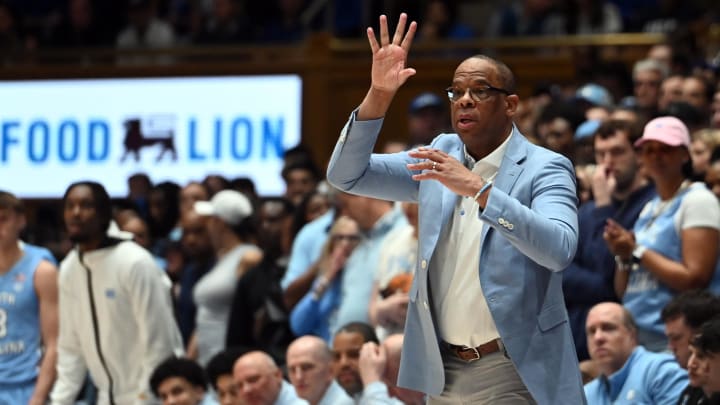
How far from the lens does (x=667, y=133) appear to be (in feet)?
21.7

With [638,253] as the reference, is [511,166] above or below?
above

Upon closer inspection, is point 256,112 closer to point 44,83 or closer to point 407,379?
point 44,83

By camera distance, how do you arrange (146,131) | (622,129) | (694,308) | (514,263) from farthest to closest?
(146,131), (622,129), (694,308), (514,263)

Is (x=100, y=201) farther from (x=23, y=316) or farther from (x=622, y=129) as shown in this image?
(x=622, y=129)

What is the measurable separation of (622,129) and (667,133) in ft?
1.49

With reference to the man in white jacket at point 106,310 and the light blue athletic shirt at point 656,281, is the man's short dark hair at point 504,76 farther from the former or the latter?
the man in white jacket at point 106,310

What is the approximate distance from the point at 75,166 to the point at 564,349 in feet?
29.1

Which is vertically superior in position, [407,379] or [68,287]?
[407,379]

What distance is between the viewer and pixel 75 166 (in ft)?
40.9

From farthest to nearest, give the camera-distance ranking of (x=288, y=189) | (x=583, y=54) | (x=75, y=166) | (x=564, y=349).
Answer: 1. (x=75, y=166)
2. (x=583, y=54)
3. (x=288, y=189)
4. (x=564, y=349)

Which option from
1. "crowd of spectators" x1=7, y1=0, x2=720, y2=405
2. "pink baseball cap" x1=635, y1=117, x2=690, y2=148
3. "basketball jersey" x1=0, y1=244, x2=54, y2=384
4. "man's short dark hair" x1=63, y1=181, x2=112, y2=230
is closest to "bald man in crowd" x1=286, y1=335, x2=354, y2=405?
"crowd of spectators" x1=7, y1=0, x2=720, y2=405

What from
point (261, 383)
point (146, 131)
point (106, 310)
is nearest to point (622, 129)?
point (261, 383)

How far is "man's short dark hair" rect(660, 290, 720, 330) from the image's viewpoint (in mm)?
5906

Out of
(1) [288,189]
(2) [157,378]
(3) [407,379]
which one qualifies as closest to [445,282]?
(3) [407,379]
